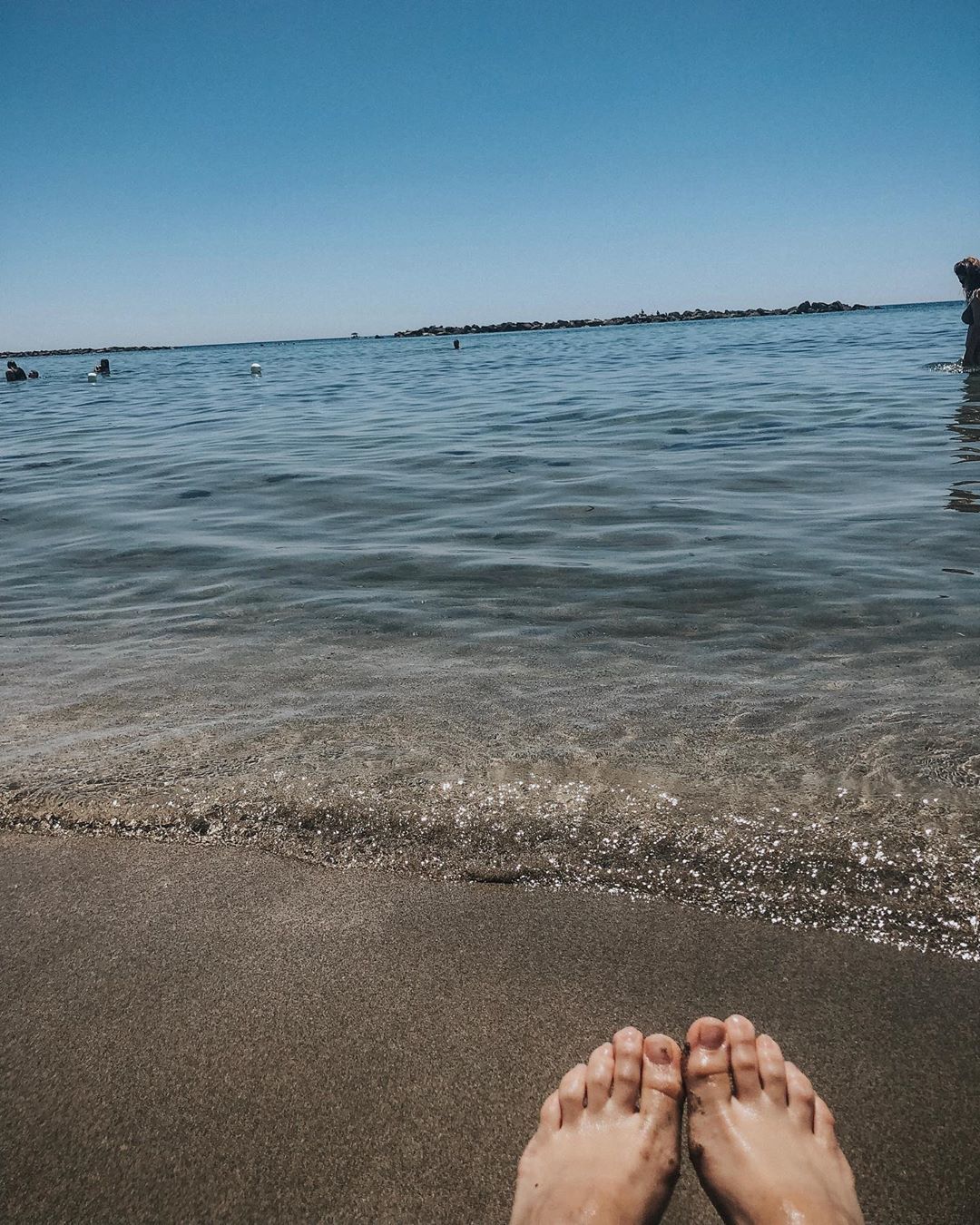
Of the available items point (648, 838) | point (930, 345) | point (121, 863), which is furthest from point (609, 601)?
point (930, 345)

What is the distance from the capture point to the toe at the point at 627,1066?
1.54 meters

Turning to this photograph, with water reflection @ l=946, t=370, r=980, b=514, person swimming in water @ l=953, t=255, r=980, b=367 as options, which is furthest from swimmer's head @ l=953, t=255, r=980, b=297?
water reflection @ l=946, t=370, r=980, b=514

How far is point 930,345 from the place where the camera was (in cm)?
2192

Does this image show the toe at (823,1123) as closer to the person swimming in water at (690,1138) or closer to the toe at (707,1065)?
the person swimming in water at (690,1138)

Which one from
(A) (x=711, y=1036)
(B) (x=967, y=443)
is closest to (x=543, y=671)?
(A) (x=711, y=1036)

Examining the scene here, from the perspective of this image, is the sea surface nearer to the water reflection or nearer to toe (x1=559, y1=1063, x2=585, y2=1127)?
the water reflection

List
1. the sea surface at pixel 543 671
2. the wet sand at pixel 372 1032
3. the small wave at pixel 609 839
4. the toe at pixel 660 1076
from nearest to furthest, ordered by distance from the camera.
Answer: the wet sand at pixel 372 1032
the toe at pixel 660 1076
the small wave at pixel 609 839
the sea surface at pixel 543 671

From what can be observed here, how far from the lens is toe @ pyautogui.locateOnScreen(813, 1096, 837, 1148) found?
142 centimetres

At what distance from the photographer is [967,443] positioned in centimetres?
746

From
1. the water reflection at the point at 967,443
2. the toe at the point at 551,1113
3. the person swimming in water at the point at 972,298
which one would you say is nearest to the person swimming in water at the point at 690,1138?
the toe at the point at 551,1113

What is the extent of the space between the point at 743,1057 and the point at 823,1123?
0.54 feet

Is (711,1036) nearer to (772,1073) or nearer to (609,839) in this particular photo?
(772,1073)

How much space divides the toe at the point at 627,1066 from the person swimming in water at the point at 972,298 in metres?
14.0

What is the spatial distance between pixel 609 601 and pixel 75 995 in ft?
9.27
